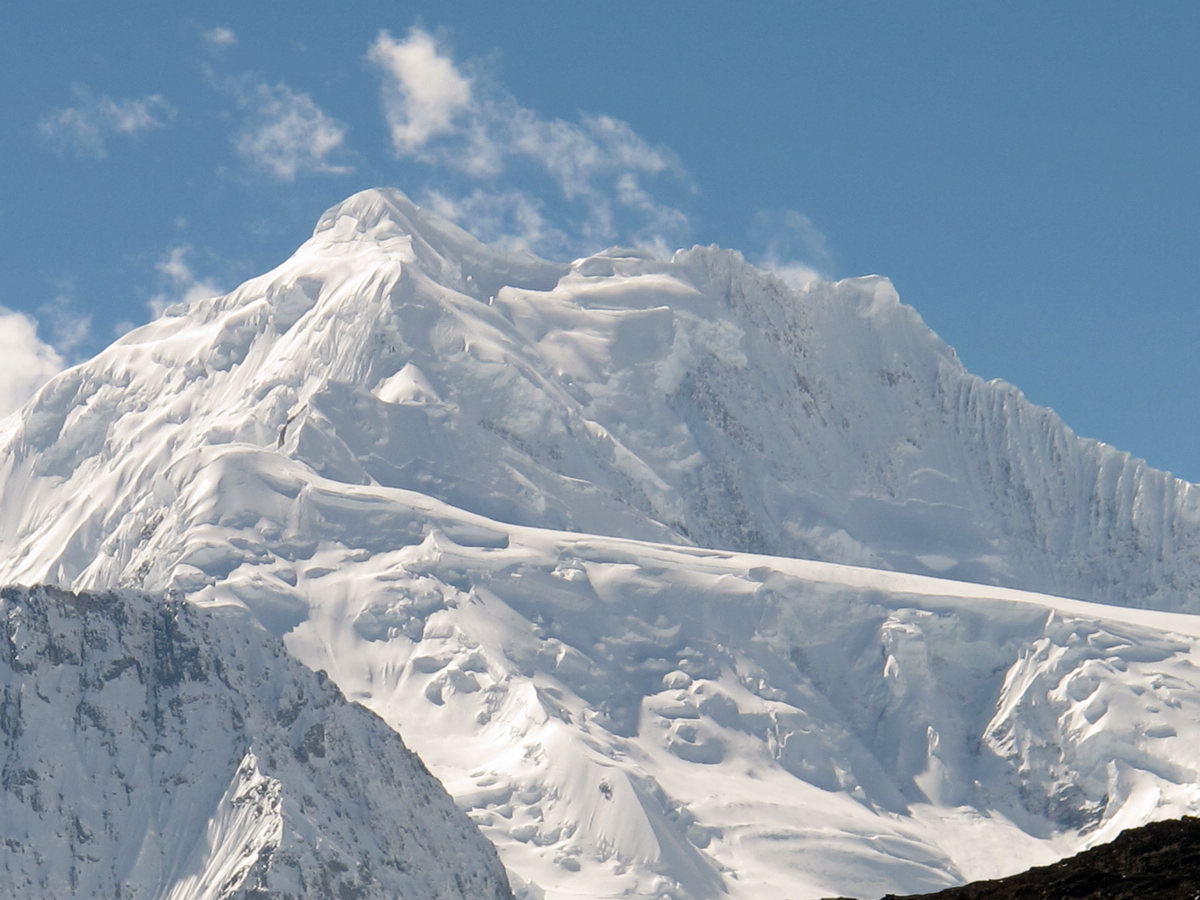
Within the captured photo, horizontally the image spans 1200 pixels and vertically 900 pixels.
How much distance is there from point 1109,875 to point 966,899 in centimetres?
533

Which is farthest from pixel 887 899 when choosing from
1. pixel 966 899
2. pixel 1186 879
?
pixel 1186 879

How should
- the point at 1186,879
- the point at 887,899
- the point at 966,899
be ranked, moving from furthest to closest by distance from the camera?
the point at 887,899, the point at 966,899, the point at 1186,879

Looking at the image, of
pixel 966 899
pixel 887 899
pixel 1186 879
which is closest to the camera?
pixel 1186 879

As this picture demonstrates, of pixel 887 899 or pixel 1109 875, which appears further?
pixel 887 899

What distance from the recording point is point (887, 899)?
9612cm

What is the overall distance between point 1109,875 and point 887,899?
15.2 m

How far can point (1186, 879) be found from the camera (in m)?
79.1

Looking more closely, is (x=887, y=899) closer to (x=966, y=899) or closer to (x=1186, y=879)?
(x=966, y=899)

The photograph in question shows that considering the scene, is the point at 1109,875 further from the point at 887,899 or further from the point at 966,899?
the point at 887,899

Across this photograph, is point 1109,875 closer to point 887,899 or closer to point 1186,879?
point 1186,879

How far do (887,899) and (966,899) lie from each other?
428 inches

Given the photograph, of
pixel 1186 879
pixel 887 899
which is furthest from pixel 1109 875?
pixel 887 899

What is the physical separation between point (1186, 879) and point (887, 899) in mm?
18825

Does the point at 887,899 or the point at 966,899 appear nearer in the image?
the point at 966,899
